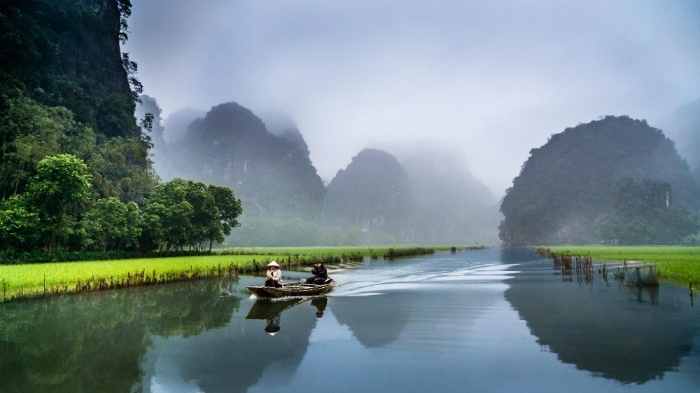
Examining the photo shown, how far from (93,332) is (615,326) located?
40.0 ft

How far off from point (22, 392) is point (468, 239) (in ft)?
634

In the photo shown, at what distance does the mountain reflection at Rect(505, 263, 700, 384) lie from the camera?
6950 mm

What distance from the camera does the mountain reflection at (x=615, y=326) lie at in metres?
6.95

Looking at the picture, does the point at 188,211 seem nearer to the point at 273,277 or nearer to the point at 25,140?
the point at 25,140

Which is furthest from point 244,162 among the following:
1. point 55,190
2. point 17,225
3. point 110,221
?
point 17,225

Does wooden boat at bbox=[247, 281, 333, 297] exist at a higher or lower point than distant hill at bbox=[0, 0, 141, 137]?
lower

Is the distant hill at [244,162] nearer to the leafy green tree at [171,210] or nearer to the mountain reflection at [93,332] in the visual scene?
the leafy green tree at [171,210]

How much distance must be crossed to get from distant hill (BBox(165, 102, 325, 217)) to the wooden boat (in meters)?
95.9

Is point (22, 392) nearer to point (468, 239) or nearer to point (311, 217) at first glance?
point (311, 217)

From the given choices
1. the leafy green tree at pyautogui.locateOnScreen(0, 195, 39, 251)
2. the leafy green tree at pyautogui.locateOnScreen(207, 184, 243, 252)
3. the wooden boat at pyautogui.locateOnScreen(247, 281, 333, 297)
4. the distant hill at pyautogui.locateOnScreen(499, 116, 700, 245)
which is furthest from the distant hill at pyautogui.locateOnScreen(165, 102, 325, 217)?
the wooden boat at pyautogui.locateOnScreen(247, 281, 333, 297)

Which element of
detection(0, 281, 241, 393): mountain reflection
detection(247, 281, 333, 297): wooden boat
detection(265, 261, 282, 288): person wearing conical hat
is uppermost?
detection(265, 261, 282, 288): person wearing conical hat

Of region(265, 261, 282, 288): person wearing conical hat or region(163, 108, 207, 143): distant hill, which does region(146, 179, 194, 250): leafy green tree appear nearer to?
region(265, 261, 282, 288): person wearing conical hat

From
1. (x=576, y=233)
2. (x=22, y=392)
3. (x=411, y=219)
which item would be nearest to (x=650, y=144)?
(x=576, y=233)

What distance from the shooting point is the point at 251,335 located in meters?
9.28
